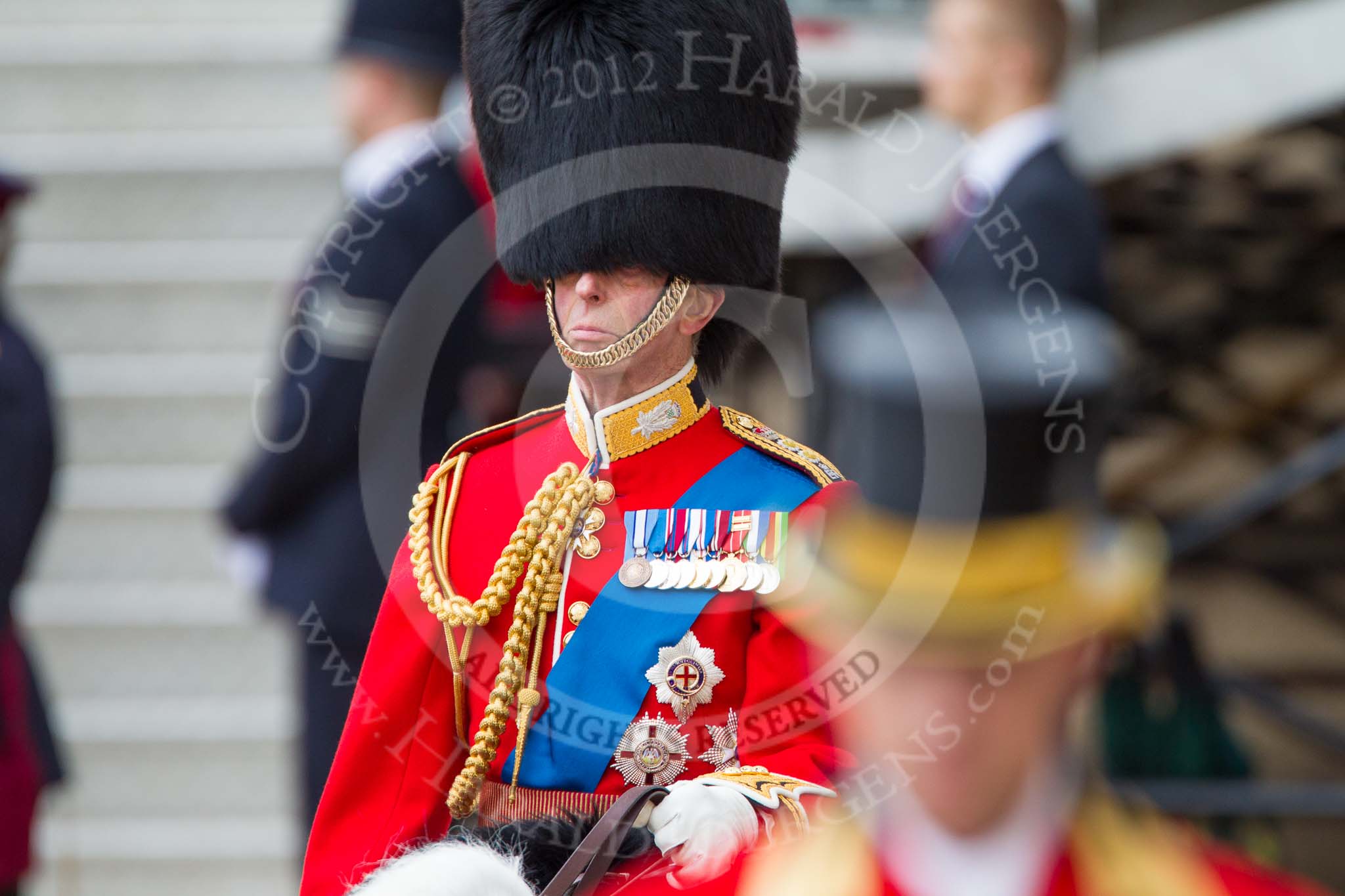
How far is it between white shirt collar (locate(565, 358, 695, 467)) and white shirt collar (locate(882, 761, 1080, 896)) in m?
0.46

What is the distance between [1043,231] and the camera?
3031mm

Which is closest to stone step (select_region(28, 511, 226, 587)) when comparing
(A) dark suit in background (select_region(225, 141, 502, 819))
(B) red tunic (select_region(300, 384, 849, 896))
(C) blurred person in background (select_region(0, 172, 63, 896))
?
(C) blurred person in background (select_region(0, 172, 63, 896))

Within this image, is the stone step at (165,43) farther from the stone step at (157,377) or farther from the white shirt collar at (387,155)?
the white shirt collar at (387,155)

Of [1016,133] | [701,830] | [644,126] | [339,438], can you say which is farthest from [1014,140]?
[701,830]

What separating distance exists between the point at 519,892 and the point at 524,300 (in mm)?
1425

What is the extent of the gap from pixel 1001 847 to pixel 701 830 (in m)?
0.26

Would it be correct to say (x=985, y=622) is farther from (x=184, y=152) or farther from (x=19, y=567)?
(x=184, y=152)

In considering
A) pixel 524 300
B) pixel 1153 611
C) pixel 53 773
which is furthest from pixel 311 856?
pixel 1153 611

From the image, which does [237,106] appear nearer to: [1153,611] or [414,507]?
[1153,611]

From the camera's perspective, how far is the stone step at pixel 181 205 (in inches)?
201

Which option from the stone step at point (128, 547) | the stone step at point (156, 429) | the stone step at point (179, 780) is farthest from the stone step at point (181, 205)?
the stone step at point (179, 780)

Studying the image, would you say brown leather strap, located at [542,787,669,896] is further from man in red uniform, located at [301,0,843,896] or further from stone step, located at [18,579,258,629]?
stone step, located at [18,579,258,629]

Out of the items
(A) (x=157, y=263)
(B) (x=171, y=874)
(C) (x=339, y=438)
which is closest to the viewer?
(C) (x=339, y=438)

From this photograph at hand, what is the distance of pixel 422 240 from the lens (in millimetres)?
2059
